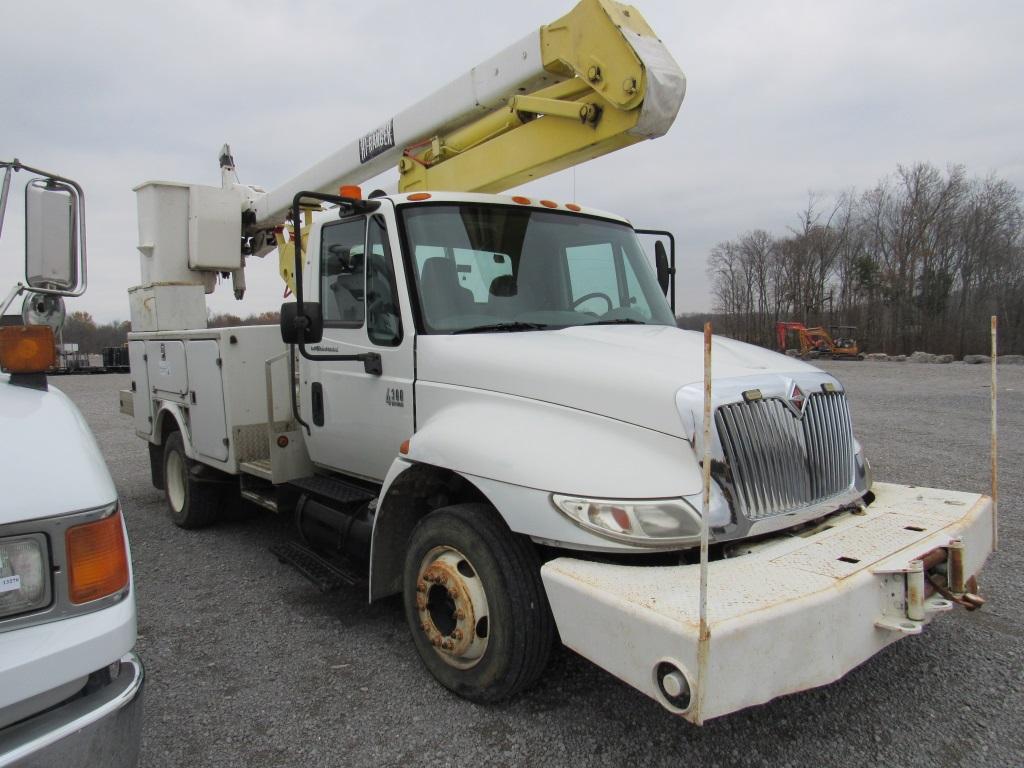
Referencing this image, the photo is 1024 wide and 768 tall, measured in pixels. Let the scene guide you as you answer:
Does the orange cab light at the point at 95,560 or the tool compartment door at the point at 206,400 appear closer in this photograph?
the orange cab light at the point at 95,560

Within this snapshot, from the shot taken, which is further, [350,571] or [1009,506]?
[1009,506]

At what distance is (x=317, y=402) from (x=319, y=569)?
1055 mm

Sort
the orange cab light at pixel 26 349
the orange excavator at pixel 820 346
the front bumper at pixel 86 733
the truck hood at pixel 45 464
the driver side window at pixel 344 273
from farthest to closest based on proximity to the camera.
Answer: the orange excavator at pixel 820 346, the driver side window at pixel 344 273, the orange cab light at pixel 26 349, the truck hood at pixel 45 464, the front bumper at pixel 86 733

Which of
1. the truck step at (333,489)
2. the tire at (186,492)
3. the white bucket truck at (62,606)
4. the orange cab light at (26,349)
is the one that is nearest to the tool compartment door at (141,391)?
the tire at (186,492)

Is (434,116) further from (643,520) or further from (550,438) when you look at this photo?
(643,520)

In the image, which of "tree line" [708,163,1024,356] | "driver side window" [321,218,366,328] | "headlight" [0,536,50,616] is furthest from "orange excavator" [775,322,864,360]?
"headlight" [0,536,50,616]

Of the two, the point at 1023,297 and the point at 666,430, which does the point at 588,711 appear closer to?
the point at 666,430

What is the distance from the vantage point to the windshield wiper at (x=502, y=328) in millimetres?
3404

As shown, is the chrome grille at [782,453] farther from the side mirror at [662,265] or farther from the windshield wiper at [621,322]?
the side mirror at [662,265]

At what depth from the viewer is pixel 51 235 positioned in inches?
89.5

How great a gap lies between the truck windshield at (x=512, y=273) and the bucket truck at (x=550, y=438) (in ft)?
0.05

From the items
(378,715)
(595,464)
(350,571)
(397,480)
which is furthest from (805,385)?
(350,571)

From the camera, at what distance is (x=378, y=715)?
9.48 feet

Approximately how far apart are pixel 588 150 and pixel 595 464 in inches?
95.0
